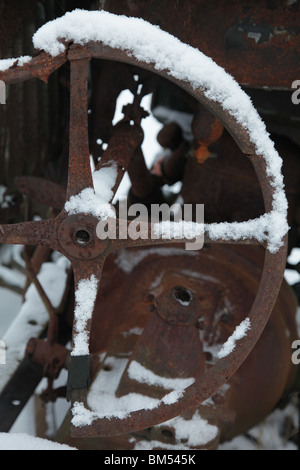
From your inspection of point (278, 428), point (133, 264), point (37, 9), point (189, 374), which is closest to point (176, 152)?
point (133, 264)

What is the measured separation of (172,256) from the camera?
1.54 m

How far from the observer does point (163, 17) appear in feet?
3.90

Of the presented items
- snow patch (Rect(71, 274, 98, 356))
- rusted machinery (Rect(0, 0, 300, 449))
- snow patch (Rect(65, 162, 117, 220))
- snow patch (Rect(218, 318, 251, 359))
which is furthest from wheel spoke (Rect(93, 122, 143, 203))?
snow patch (Rect(218, 318, 251, 359))

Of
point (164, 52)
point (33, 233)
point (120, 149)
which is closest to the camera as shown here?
point (164, 52)

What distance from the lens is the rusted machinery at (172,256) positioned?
1054mm

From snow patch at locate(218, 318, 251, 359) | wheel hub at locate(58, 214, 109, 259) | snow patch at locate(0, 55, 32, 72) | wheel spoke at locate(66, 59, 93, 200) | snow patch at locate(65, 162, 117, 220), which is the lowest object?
snow patch at locate(218, 318, 251, 359)

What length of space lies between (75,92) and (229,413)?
2.97 feet

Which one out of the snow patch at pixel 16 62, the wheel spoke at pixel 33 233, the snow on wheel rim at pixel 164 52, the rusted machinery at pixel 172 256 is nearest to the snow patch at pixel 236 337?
the rusted machinery at pixel 172 256

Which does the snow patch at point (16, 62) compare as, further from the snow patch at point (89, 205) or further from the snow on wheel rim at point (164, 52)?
the snow patch at point (89, 205)

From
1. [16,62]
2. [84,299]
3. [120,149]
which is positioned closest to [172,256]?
[120,149]

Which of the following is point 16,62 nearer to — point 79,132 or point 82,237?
point 79,132

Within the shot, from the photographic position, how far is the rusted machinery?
3.46 ft

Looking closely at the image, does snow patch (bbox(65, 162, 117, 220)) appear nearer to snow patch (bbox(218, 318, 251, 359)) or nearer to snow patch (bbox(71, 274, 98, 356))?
snow patch (bbox(71, 274, 98, 356))

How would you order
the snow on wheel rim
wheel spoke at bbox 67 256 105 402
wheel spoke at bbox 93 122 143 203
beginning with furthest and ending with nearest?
wheel spoke at bbox 93 122 143 203, wheel spoke at bbox 67 256 105 402, the snow on wheel rim
